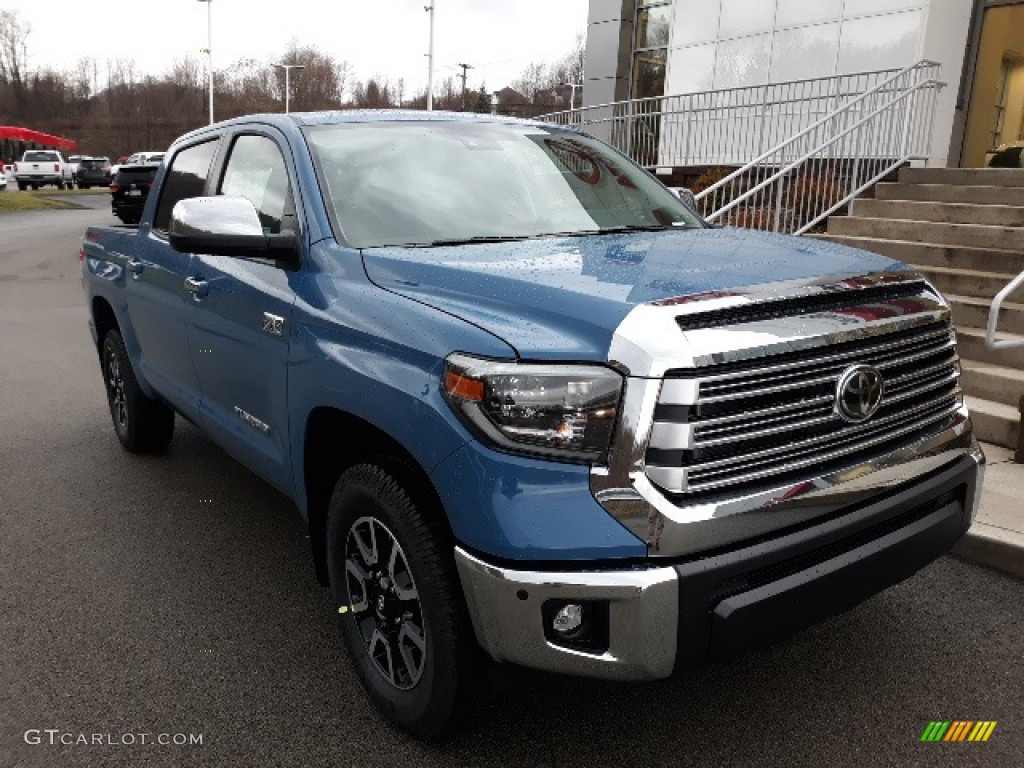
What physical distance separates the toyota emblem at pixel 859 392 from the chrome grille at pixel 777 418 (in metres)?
0.02

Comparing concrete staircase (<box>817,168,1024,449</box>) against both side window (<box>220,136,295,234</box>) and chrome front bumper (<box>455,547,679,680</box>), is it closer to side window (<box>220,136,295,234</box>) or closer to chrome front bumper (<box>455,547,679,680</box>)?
chrome front bumper (<box>455,547,679,680</box>)

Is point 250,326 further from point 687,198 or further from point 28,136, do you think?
point 28,136

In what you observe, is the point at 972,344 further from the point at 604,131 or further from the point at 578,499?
the point at 604,131

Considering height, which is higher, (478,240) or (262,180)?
(262,180)

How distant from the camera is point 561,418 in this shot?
2.15m

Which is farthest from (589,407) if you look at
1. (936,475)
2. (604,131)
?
(604,131)

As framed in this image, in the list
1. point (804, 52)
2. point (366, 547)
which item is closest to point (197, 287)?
point (366, 547)

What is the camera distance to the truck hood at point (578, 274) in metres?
2.21

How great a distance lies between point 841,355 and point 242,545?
9.52 feet

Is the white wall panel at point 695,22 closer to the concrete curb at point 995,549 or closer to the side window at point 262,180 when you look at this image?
the concrete curb at point 995,549

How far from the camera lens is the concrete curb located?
3865 mm

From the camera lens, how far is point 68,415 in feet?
21.0

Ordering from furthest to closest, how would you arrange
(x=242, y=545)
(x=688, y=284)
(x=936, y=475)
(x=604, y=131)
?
1. (x=604, y=131)
2. (x=242, y=545)
3. (x=936, y=475)
4. (x=688, y=284)

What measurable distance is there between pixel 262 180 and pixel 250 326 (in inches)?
28.6
